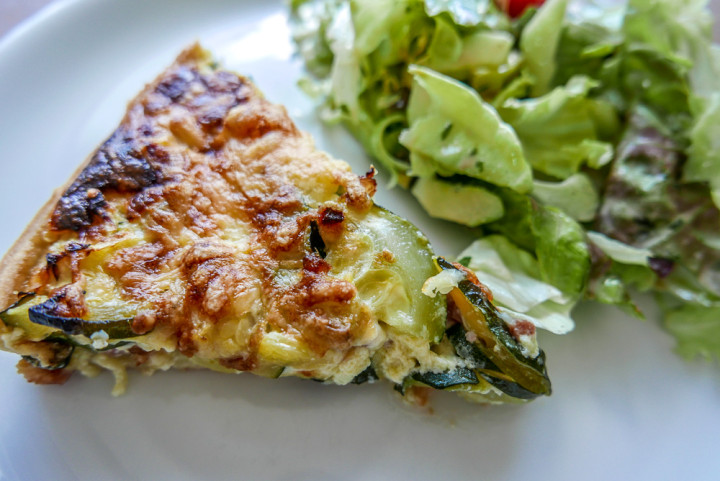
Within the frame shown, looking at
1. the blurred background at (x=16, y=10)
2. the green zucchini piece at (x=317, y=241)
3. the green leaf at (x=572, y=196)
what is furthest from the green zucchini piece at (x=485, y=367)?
the blurred background at (x=16, y=10)

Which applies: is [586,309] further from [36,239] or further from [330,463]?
[36,239]

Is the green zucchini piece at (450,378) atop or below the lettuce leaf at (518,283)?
atop

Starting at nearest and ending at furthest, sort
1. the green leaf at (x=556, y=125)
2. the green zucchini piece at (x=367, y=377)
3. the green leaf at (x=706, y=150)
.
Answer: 1. the green zucchini piece at (x=367, y=377)
2. the green leaf at (x=706, y=150)
3. the green leaf at (x=556, y=125)

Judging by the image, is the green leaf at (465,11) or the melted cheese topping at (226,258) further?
the green leaf at (465,11)

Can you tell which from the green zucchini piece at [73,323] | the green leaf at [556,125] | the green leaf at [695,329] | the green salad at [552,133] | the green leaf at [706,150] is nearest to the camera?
the green zucchini piece at [73,323]

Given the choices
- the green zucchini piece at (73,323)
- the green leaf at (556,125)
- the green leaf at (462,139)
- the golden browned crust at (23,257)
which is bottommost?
the green leaf at (556,125)

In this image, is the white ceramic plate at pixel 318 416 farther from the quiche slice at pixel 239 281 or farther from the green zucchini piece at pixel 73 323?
the green zucchini piece at pixel 73 323

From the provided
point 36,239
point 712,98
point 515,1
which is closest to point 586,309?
point 712,98

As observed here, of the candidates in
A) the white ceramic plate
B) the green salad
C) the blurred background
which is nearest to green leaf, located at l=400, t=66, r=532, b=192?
the green salad

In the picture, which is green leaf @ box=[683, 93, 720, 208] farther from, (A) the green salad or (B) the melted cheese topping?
(B) the melted cheese topping
